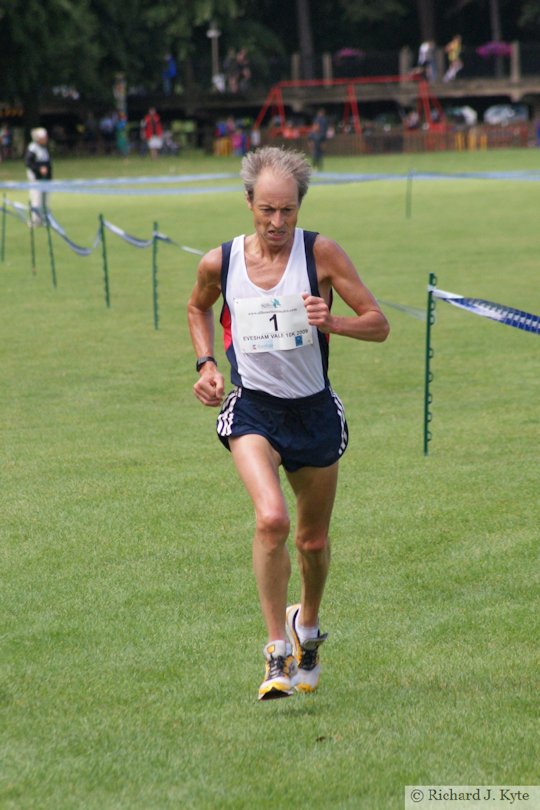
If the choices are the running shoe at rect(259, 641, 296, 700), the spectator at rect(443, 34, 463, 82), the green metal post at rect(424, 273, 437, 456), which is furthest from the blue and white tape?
the spectator at rect(443, 34, 463, 82)

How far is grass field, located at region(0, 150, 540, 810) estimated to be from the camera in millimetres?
4934

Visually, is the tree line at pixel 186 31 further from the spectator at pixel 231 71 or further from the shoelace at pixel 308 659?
the shoelace at pixel 308 659

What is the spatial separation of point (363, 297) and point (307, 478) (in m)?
0.76

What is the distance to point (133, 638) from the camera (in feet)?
21.1

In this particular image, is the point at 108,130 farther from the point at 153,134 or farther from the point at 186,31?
the point at 186,31

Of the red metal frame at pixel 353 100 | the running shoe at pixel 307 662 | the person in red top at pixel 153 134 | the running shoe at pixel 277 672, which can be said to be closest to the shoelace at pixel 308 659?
the running shoe at pixel 307 662

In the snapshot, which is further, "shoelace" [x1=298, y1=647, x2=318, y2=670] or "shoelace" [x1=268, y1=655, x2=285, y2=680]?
"shoelace" [x1=298, y1=647, x2=318, y2=670]

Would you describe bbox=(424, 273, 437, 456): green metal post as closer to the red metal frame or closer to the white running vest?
the white running vest

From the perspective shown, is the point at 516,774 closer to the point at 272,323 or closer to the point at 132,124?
the point at 272,323

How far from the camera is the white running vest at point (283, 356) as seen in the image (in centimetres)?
564

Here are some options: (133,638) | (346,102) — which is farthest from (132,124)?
(133,638)

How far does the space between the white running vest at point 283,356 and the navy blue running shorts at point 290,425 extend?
0.13 ft

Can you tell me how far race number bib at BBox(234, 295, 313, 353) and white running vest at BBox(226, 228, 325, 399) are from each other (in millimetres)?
25

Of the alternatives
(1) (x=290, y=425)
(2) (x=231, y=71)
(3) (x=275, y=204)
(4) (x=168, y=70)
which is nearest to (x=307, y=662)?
(1) (x=290, y=425)
